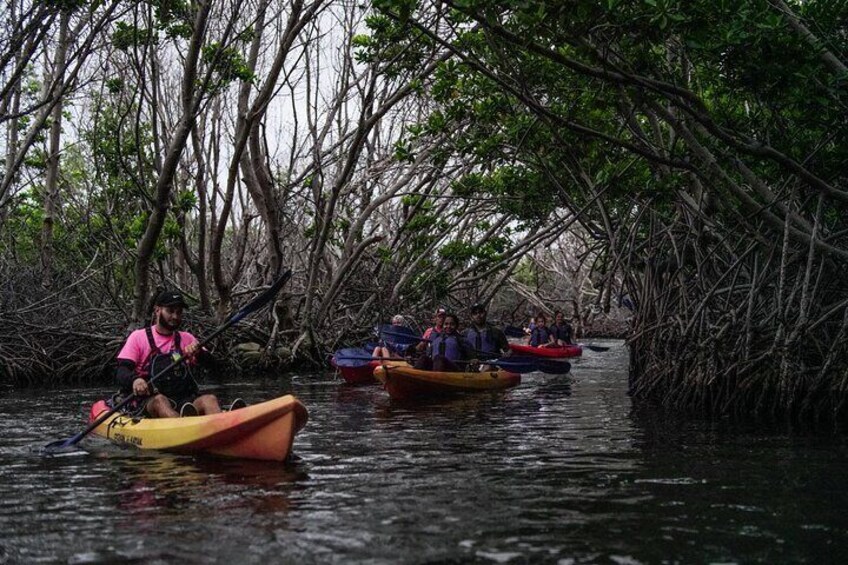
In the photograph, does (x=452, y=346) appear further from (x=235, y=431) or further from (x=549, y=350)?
(x=549, y=350)

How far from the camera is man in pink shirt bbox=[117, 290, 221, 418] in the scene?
26.3 feet

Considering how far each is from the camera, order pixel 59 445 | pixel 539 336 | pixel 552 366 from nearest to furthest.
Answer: pixel 59 445, pixel 552 366, pixel 539 336

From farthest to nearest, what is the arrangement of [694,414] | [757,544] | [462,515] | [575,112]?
[575,112]
[694,414]
[462,515]
[757,544]

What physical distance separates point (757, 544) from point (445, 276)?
46.3ft

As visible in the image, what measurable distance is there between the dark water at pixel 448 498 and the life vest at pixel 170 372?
2.12ft

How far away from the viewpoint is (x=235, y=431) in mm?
7363

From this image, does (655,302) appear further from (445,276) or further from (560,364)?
(445,276)

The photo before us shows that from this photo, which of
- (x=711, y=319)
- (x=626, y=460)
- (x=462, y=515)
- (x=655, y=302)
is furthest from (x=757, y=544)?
(x=655, y=302)

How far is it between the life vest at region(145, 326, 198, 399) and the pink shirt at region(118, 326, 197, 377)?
0.13ft

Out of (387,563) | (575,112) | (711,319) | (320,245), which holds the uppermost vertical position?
(575,112)

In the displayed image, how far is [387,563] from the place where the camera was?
448cm

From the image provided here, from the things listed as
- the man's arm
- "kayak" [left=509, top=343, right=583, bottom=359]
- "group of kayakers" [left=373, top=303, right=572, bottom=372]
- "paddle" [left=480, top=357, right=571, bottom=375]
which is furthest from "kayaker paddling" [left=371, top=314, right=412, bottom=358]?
the man's arm

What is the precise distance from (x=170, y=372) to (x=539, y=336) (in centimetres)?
1573

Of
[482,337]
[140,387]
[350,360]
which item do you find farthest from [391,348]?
[140,387]
